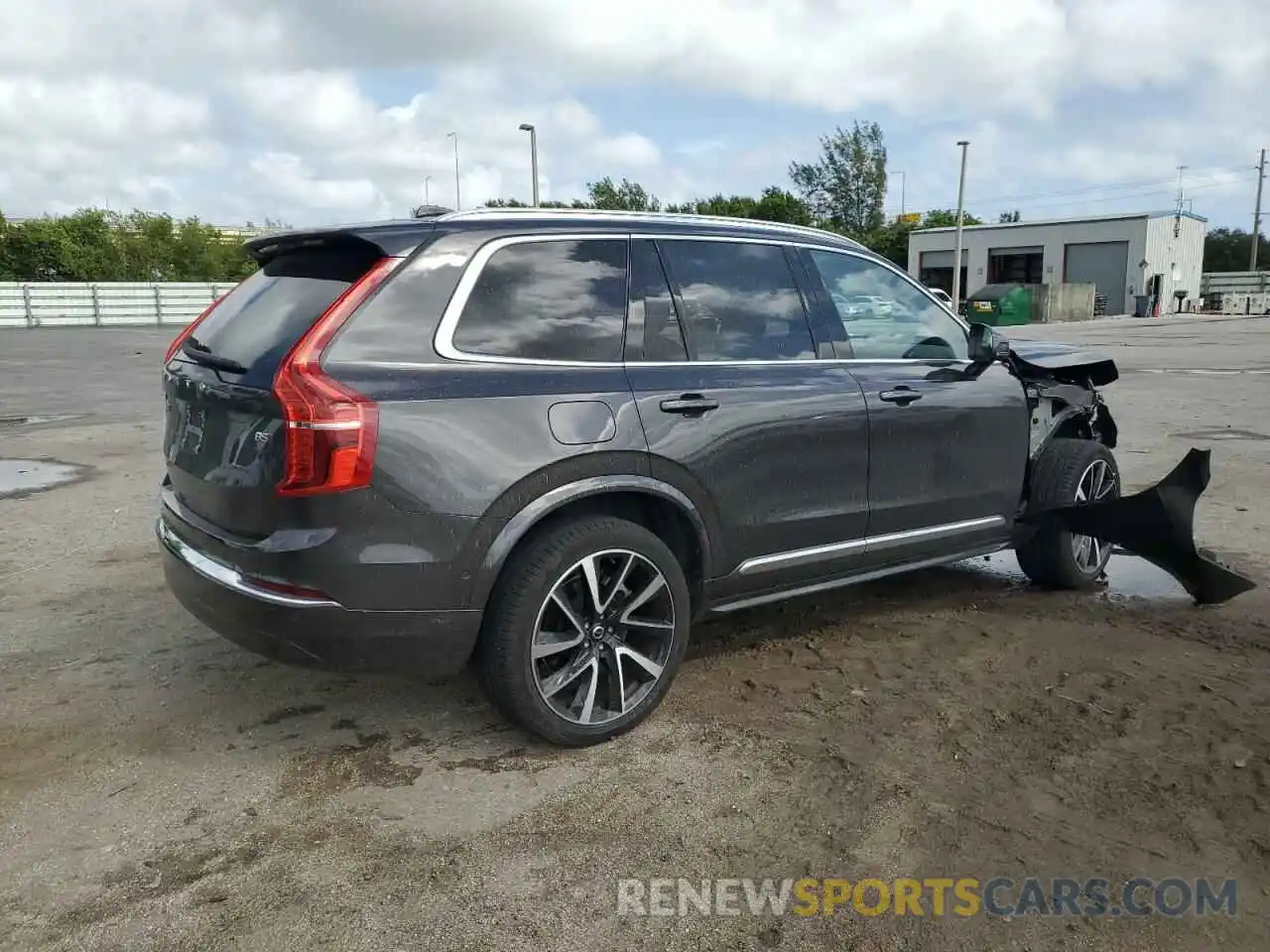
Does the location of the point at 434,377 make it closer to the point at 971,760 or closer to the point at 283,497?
the point at 283,497

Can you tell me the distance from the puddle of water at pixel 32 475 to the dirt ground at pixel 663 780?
2.99 metres

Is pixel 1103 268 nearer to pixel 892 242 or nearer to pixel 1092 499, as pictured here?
pixel 892 242

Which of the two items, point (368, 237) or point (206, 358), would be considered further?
point (206, 358)

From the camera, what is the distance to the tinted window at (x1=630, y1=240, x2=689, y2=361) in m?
3.80

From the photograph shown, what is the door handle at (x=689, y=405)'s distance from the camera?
370 centimetres

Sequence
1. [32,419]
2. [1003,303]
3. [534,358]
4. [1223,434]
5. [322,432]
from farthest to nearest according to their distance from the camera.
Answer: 1. [1003,303]
2. [32,419]
3. [1223,434]
4. [534,358]
5. [322,432]

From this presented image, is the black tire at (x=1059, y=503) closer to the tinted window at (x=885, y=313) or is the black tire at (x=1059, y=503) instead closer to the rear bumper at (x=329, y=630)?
the tinted window at (x=885, y=313)

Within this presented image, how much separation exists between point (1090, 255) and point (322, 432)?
5707 centimetres

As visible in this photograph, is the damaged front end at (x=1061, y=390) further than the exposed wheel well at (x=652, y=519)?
Yes

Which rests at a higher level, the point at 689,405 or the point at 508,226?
the point at 508,226

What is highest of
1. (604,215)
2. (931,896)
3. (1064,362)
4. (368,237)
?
(604,215)

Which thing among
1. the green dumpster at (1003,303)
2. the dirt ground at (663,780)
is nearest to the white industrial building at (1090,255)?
the green dumpster at (1003,303)

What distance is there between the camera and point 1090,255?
53.4m

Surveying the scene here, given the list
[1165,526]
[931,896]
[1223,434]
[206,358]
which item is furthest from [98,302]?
[931,896]
